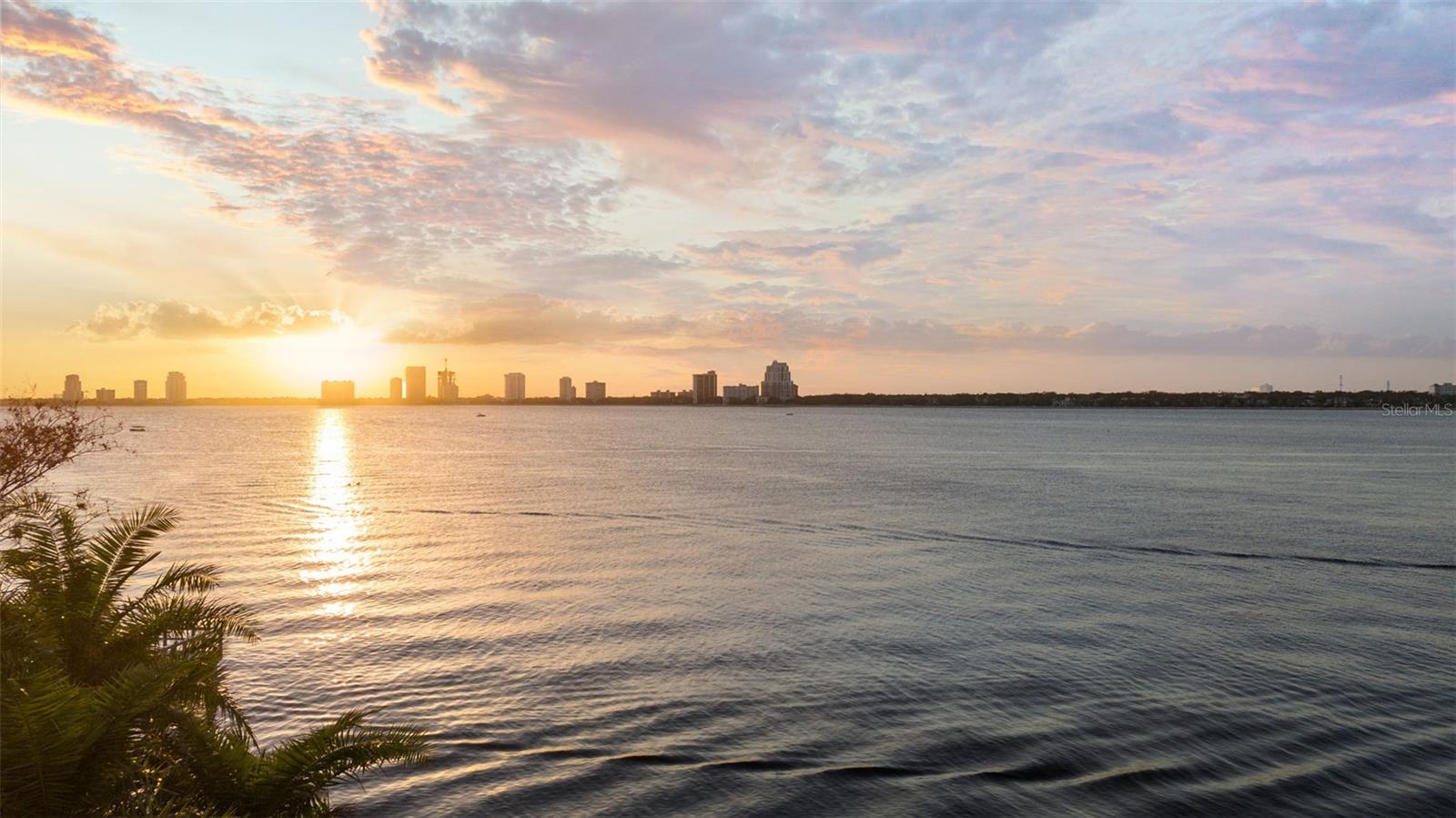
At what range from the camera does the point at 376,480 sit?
2874 inches

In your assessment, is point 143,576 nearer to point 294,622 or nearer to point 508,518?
point 294,622

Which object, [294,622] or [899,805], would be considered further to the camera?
[294,622]

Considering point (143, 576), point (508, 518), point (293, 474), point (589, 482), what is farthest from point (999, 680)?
point (293, 474)

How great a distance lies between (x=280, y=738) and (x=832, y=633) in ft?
42.7

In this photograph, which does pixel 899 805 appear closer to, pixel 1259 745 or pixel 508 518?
pixel 1259 745

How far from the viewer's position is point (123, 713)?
28.3 feet

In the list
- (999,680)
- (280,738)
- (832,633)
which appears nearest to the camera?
(280,738)

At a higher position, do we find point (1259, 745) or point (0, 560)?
point (0, 560)

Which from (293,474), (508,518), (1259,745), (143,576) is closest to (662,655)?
(1259,745)

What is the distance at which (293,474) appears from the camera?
251ft

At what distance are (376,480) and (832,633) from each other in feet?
195

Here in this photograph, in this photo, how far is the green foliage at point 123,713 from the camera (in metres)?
7.97

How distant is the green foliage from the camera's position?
7.97 m

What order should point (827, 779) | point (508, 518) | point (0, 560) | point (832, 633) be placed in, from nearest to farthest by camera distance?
point (0, 560), point (827, 779), point (832, 633), point (508, 518)
